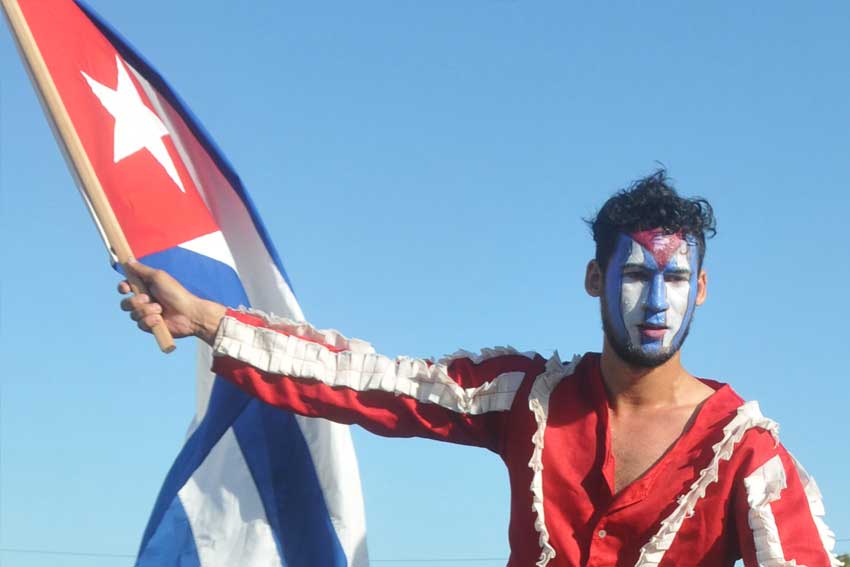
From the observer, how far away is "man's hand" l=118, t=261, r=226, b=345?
17.6 feet

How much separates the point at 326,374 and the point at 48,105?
1.70 metres

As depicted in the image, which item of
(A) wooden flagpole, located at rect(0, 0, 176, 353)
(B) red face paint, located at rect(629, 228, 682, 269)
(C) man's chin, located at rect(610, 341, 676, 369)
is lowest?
(C) man's chin, located at rect(610, 341, 676, 369)

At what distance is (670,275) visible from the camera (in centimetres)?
539

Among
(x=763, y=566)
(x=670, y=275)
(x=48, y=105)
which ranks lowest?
(x=763, y=566)

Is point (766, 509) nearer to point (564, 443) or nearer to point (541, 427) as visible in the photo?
point (564, 443)

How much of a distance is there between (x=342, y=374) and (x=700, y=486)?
151cm

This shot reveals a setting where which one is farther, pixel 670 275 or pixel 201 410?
pixel 201 410

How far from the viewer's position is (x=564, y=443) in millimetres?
5418

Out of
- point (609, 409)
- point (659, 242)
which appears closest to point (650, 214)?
point (659, 242)

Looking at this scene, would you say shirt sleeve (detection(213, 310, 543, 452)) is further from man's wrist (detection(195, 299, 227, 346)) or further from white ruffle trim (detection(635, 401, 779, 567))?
white ruffle trim (detection(635, 401, 779, 567))

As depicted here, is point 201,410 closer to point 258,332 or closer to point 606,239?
point 258,332

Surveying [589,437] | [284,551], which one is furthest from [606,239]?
[284,551]

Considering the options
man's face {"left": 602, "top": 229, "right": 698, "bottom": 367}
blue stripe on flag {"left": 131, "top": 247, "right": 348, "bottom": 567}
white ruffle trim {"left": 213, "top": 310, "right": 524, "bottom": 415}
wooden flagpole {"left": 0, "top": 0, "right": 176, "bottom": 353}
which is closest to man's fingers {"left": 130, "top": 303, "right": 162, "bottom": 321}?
wooden flagpole {"left": 0, "top": 0, "right": 176, "bottom": 353}

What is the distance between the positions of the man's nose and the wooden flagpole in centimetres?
204
